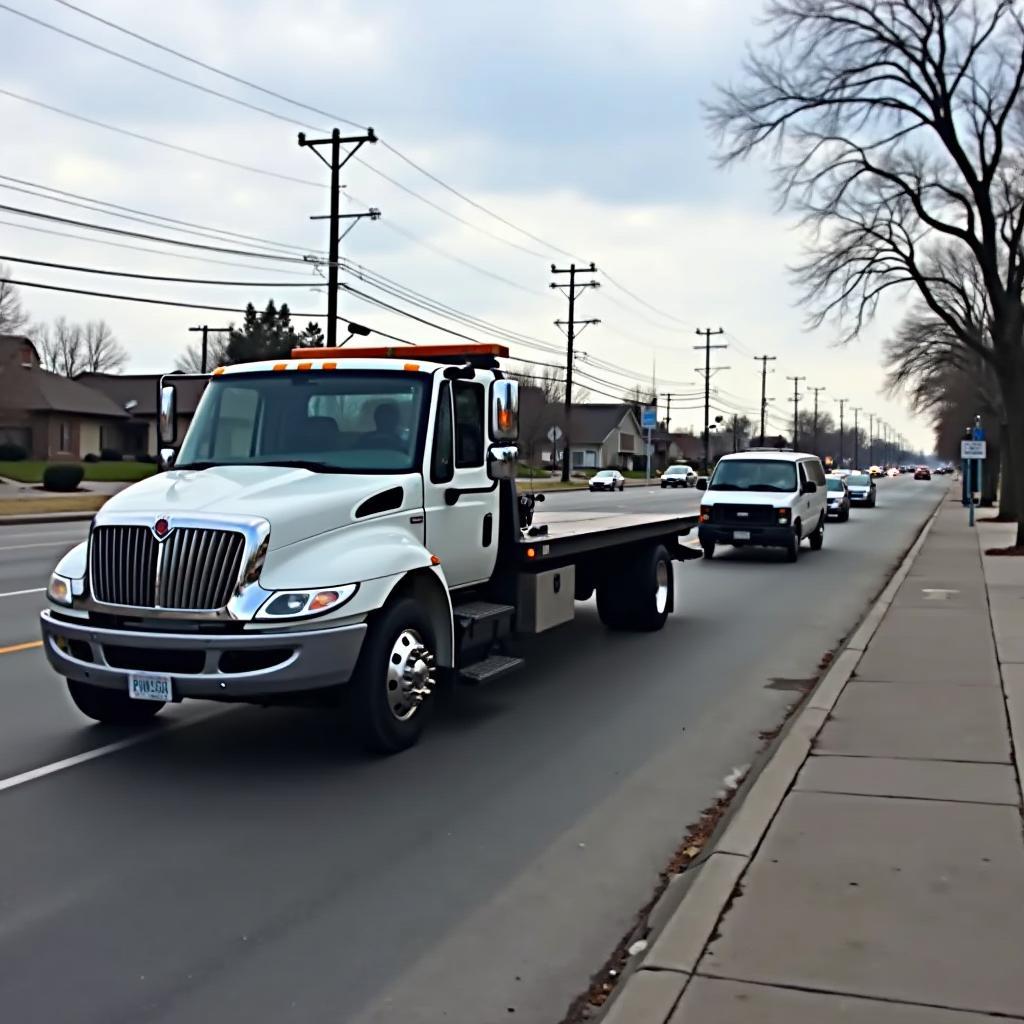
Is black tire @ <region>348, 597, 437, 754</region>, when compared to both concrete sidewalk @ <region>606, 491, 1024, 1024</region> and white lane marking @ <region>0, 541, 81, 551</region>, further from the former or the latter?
white lane marking @ <region>0, 541, 81, 551</region>

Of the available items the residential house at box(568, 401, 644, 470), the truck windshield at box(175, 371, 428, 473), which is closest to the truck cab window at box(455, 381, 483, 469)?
the truck windshield at box(175, 371, 428, 473)

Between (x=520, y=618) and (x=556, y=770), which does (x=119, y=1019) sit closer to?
(x=556, y=770)

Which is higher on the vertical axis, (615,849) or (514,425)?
(514,425)

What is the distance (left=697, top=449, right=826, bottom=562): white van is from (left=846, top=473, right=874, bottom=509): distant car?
2470cm

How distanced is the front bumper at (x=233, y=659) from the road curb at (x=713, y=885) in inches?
86.5

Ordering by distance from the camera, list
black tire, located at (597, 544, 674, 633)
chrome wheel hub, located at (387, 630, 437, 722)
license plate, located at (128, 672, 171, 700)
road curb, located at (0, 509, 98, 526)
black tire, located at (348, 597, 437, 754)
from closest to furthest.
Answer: license plate, located at (128, 672, 171, 700)
black tire, located at (348, 597, 437, 754)
chrome wheel hub, located at (387, 630, 437, 722)
black tire, located at (597, 544, 674, 633)
road curb, located at (0, 509, 98, 526)

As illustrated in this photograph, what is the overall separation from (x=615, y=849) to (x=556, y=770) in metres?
1.32

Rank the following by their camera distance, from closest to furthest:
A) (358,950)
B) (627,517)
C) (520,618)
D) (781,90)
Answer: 1. (358,950)
2. (520,618)
3. (627,517)
4. (781,90)

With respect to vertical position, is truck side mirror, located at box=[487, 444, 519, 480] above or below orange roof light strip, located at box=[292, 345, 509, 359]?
below

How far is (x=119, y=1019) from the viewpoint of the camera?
145 inches

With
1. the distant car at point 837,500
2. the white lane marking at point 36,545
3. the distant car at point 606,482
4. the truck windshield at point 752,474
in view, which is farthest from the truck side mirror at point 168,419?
the distant car at point 606,482

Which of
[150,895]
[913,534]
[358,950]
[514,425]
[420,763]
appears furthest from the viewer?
[913,534]

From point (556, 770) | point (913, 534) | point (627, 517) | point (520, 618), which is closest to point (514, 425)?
point (520, 618)

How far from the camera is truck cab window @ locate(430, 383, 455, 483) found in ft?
24.4
